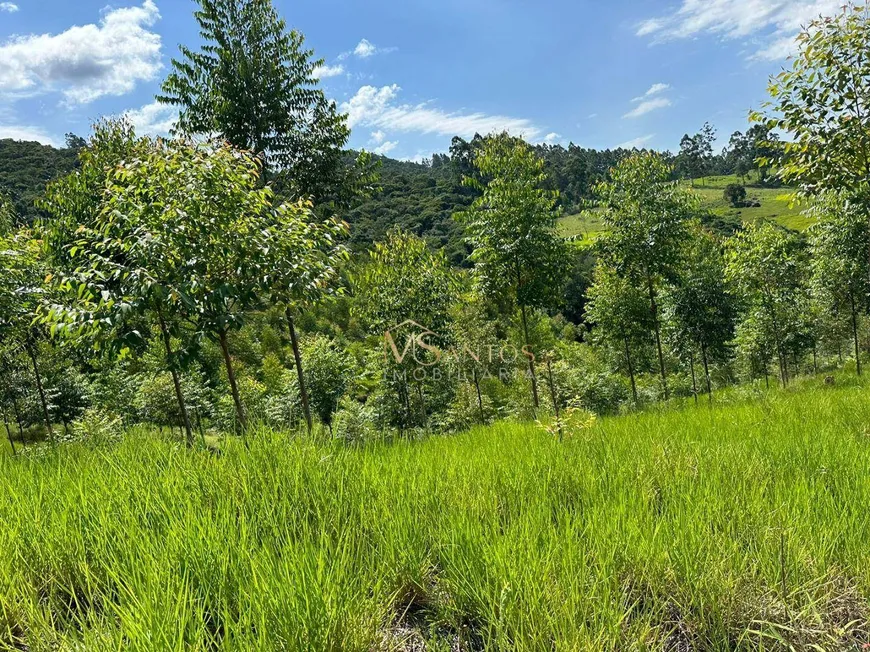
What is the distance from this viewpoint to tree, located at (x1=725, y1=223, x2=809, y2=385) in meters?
17.8

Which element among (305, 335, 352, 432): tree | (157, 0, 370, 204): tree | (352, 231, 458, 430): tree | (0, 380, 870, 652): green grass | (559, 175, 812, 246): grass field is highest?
(559, 175, 812, 246): grass field

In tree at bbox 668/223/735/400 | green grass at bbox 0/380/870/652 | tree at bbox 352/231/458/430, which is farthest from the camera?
tree at bbox 668/223/735/400

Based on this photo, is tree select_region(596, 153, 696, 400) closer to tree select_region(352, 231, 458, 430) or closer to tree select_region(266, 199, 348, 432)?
tree select_region(352, 231, 458, 430)

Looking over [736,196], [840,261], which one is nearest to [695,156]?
[736,196]

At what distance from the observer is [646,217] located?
13.8m

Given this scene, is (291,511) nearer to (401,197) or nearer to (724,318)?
(724,318)

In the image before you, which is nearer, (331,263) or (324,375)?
(331,263)

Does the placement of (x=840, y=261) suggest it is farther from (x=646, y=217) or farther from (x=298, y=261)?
(x=298, y=261)

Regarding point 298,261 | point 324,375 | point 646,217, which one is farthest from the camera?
point 324,375

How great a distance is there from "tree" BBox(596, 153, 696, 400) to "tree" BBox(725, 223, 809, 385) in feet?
18.8

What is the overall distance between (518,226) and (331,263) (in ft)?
20.2

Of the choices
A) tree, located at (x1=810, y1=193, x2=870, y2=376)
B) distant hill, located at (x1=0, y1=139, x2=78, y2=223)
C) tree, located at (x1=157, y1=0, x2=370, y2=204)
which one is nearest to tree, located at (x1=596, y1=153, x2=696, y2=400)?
tree, located at (x1=810, y1=193, x2=870, y2=376)

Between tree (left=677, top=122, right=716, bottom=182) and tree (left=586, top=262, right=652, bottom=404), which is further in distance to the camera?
tree (left=677, top=122, right=716, bottom=182)

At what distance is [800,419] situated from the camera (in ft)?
17.6
